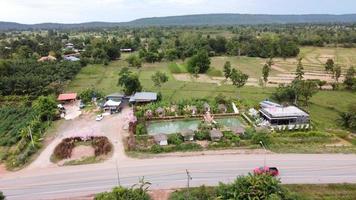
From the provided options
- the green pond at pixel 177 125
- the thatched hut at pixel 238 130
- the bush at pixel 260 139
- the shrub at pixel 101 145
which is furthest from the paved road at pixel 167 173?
the green pond at pixel 177 125

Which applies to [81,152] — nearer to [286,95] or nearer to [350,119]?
[286,95]

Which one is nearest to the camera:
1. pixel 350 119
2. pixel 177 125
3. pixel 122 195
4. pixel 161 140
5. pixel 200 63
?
pixel 122 195

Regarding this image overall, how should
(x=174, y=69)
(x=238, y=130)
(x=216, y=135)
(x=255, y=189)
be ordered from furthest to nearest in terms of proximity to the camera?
1. (x=174, y=69)
2. (x=238, y=130)
3. (x=216, y=135)
4. (x=255, y=189)

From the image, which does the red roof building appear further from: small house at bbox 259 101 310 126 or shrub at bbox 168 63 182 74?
small house at bbox 259 101 310 126

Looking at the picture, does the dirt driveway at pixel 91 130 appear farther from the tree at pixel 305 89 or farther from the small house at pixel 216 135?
the tree at pixel 305 89

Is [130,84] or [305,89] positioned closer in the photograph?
[305,89]

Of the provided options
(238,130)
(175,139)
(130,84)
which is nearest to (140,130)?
(175,139)

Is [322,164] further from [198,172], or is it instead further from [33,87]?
[33,87]
